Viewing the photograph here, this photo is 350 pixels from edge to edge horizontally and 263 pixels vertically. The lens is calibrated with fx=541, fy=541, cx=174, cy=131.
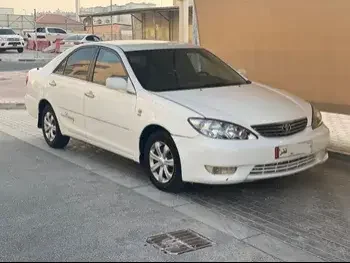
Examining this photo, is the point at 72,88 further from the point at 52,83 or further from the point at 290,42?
the point at 290,42

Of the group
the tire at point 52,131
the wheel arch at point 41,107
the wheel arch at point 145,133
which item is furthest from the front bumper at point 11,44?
the wheel arch at point 145,133

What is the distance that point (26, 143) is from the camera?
28.0ft

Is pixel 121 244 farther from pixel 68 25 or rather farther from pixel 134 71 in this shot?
pixel 68 25

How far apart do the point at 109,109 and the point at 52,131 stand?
6.12ft

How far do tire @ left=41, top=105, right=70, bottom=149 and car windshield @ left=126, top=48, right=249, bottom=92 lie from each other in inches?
75.7

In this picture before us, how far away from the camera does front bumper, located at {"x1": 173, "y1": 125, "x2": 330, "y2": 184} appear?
17.4 ft

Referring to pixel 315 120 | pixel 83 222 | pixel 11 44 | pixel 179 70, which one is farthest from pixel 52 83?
pixel 11 44

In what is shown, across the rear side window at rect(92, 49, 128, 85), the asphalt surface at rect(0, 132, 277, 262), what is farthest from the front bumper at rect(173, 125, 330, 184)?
the rear side window at rect(92, 49, 128, 85)

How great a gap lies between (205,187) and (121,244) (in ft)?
6.00

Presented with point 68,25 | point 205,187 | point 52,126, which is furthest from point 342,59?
point 68,25

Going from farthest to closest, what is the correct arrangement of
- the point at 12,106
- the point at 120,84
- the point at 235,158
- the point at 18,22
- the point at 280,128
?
the point at 18,22 → the point at 12,106 → the point at 120,84 → the point at 280,128 → the point at 235,158

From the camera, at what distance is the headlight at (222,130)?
5.34 m

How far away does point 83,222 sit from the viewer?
4.95 metres

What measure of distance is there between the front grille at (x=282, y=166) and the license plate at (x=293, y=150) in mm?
89
